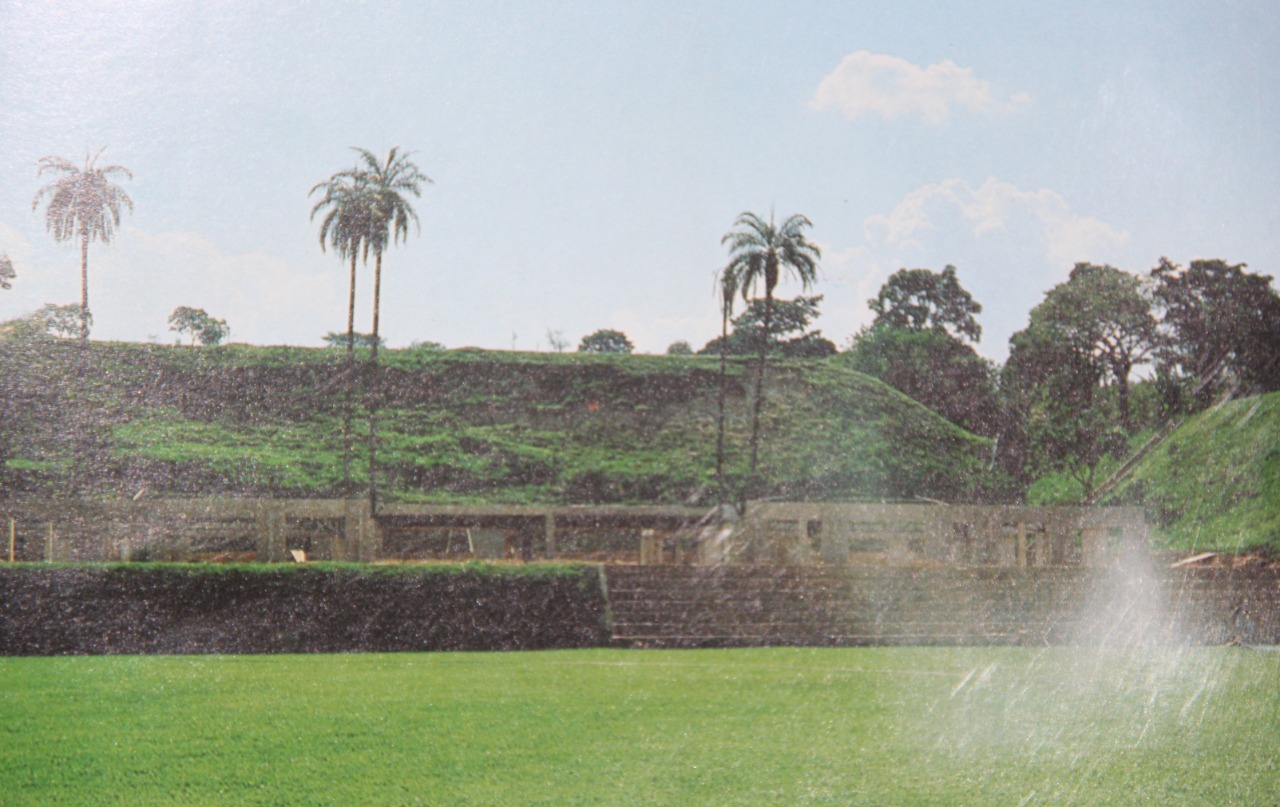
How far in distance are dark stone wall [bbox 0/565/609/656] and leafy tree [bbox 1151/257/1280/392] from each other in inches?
262

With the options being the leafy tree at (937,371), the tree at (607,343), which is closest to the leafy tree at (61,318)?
the leafy tree at (937,371)

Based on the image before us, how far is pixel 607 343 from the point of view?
44.5 metres

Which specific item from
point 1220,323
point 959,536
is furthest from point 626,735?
point 959,536

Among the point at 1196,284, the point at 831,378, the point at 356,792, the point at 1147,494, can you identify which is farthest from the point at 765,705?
the point at 831,378

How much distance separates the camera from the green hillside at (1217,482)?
42.0 feet

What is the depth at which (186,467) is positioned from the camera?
22031 mm

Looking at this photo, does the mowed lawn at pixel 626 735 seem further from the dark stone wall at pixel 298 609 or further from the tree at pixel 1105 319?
the tree at pixel 1105 319

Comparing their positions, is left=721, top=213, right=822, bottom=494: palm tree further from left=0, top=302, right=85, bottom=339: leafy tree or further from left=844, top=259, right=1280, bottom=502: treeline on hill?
left=0, top=302, right=85, bottom=339: leafy tree

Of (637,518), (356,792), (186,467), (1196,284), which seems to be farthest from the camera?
(637,518)

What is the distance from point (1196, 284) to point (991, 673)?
11.9 ft

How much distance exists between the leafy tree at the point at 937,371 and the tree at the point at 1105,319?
7.95 m

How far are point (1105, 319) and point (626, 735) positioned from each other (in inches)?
356

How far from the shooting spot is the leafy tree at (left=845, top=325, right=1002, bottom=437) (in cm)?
2669

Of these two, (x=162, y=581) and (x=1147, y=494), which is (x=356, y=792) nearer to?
(x=162, y=581)
